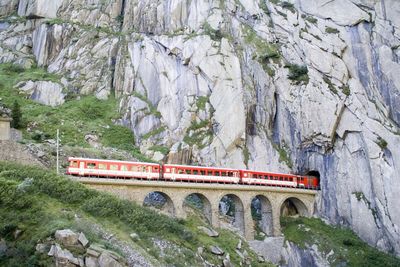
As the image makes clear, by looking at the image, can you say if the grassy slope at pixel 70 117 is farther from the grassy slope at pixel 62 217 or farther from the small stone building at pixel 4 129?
the grassy slope at pixel 62 217

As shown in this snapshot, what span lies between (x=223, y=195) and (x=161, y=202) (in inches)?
321

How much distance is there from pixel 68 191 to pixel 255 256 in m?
17.3

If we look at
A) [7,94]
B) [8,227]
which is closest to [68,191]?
[8,227]

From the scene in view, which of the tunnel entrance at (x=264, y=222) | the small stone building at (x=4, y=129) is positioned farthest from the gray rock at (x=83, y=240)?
the tunnel entrance at (x=264, y=222)

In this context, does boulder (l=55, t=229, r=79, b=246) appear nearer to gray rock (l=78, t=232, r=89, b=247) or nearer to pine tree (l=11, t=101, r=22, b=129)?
gray rock (l=78, t=232, r=89, b=247)

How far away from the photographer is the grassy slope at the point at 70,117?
160 feet

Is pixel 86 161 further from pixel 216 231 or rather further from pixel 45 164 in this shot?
pixel 216 231

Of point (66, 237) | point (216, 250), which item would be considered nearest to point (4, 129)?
point (66, 237)

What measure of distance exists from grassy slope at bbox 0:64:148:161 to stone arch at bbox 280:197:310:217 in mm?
17610

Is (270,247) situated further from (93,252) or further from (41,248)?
(41,248)

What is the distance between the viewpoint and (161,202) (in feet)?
145

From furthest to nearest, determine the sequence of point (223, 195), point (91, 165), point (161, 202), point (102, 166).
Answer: point (161, 202)
point (223, 195)
point (102, 166)
point (91, 165)

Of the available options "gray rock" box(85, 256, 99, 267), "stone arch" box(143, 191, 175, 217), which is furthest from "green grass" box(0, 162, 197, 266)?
"stone arch" box(143, 191, 175, 217)

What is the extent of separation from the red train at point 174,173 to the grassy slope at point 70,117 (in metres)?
10.7
